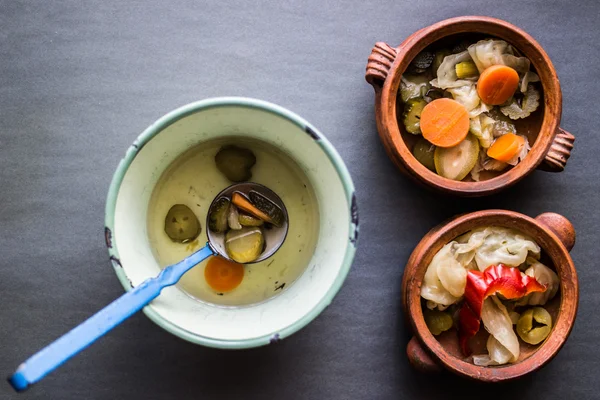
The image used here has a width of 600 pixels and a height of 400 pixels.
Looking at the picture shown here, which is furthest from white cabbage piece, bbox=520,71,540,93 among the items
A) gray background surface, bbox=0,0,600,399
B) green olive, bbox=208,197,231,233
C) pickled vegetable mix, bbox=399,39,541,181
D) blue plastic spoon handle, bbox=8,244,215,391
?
blue plastic spoon handle, bbox=8,244,215,391

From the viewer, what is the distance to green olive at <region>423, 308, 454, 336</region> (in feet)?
4.74

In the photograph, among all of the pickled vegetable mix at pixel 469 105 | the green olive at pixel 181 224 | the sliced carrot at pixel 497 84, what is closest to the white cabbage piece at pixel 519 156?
the pickled vegetable mix at pixel 469 105

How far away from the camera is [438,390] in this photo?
1562 mm

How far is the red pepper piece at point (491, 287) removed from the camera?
137 centimetres

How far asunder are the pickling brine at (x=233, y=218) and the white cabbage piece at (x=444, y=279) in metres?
0.30

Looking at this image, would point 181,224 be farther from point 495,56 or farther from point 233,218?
point 495,56

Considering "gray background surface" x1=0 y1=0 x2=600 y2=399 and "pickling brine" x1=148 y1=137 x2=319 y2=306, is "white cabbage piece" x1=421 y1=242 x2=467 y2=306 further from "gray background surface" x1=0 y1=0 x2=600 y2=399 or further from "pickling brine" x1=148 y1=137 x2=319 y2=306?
"pickling brine" x1=148 y1=137 x2=319 y2=306

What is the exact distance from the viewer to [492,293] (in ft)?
4.52

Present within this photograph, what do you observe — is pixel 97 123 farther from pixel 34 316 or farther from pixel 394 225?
pixel 394 225

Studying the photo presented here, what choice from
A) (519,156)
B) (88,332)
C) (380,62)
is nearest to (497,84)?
(519,156)

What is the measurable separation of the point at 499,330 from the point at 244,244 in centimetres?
63

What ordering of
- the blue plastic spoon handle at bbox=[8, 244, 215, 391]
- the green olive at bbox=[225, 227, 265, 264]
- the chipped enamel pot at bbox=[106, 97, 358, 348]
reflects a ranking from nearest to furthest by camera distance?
the blue plastic spoon handle at bbox=[8, 244, 215, 391] < the chipped enamel pot at bbox=[106, 97, 358, 348] < the green olive at bbox=[225, 227, 265, 264]

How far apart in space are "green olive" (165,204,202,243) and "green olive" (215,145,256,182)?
0.13 meters

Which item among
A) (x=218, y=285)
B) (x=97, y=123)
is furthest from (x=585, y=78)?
(x=97, y=123)
